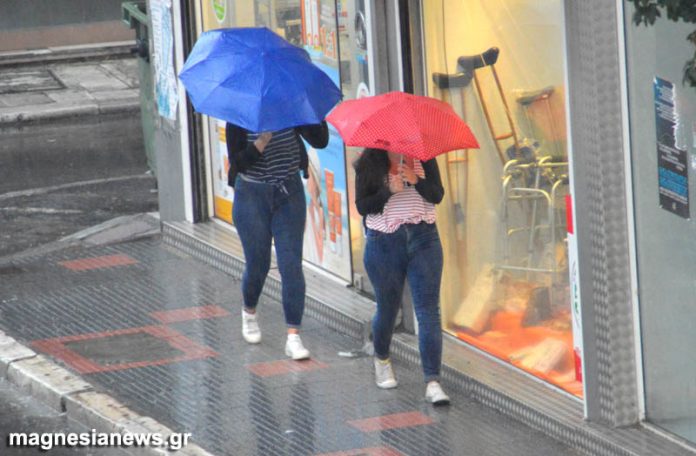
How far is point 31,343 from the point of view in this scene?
31.2ft

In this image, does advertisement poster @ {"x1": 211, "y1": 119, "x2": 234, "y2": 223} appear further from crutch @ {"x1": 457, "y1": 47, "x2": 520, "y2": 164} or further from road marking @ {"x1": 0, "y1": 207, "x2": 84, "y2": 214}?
crutch @ {"x1": 457, "y1": 47, "x2": 520, "y2": 164}

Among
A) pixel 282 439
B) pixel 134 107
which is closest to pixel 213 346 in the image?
pixel 282 439

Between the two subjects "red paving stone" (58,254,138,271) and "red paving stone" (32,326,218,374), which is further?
"red paving stone" (58,254,138,271)

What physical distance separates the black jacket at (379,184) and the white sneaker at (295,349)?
57.4 inches

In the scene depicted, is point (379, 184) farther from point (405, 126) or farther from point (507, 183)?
point (507, 183)

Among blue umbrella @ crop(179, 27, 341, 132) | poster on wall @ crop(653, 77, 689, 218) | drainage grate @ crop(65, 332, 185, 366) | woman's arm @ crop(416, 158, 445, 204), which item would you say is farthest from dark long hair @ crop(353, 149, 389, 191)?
drainage grate @ crop(65, 332, 185, 366)

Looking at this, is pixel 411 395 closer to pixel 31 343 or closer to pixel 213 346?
pixel 213 346

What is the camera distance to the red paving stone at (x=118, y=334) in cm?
902

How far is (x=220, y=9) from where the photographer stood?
11.7m

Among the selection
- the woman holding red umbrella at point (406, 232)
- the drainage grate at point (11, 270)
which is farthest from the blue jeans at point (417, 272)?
the drainage grate at point (11, 270)

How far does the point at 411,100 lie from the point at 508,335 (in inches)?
61.6

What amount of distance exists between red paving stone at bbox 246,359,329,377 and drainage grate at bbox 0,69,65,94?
45.4ft

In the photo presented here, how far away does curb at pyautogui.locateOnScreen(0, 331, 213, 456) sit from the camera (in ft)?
25.6

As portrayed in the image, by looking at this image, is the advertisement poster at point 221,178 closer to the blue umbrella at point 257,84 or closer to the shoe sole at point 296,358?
the shoe sole at point 296,358
